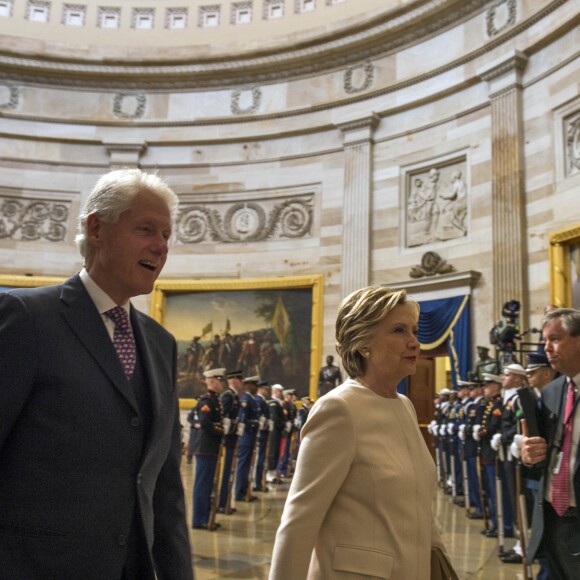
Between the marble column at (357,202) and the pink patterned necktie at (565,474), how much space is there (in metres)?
13.1

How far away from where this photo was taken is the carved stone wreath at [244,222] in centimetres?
1823

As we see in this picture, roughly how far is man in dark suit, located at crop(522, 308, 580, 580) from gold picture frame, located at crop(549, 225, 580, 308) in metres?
9.02

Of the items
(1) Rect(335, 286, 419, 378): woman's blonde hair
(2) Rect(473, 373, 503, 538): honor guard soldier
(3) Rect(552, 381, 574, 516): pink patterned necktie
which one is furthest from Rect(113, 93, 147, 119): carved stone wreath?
(1) Rect(335, 286, 419, 378): woman's blonde hair

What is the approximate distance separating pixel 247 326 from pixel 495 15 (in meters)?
9.95

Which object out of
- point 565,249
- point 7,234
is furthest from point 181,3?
point 565,249

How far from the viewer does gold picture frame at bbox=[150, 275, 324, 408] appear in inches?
678

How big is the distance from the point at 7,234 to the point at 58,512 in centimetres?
1975

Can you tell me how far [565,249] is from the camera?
1229 centimetres

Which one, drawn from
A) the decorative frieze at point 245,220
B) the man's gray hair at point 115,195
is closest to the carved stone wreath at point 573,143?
the decorative frieze at point 245,220

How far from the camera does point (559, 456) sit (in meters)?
3.40

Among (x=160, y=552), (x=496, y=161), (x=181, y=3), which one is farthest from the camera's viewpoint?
(x=181, y=3)

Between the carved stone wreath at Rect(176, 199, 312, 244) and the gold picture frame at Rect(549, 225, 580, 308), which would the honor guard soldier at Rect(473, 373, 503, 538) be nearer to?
the gold picture frame at Rect(549, 225, 580, 308)

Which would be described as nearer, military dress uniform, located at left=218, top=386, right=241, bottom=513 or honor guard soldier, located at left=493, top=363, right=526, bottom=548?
honor guard soldier, located at left=493, top=363, right=526, bottom=548

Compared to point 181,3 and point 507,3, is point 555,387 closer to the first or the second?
point 507,3
